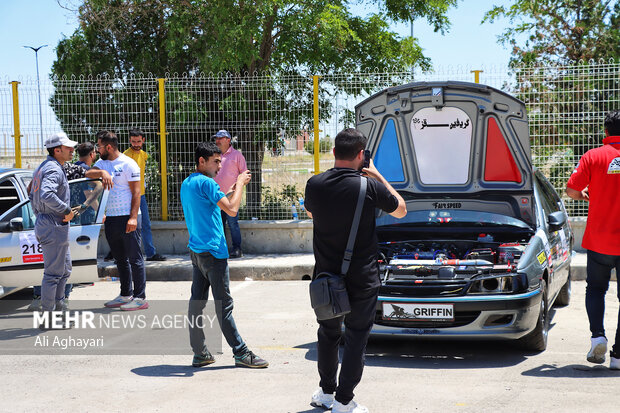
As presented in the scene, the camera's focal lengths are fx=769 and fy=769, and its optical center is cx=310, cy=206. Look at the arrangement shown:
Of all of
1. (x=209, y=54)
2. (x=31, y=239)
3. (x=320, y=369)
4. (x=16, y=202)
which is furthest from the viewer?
(x=209, y=54)

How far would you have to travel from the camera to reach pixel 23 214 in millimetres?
8953

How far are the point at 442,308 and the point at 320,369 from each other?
1.54m

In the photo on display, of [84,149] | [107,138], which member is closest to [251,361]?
[107,138]

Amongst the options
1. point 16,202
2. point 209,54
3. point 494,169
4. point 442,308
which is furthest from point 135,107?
point 442,308

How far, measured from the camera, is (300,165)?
481 inches

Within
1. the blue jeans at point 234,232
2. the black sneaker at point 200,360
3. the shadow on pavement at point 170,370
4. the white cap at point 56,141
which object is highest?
the white cap at point 56,141

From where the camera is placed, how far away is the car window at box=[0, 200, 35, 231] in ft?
29.0

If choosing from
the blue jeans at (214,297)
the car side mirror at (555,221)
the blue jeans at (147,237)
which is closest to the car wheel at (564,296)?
the car side mirror at (555,221)

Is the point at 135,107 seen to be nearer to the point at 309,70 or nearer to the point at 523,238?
the point at 309,70

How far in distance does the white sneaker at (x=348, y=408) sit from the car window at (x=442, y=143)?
11.4 ft

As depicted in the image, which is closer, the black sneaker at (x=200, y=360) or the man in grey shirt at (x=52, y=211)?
the black sneaker at (x=200, y=360)

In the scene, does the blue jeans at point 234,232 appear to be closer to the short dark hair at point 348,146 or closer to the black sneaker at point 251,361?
the black sneaker at point 251,361

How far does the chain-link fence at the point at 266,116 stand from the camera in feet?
38.1

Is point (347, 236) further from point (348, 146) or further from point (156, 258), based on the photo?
point (156, 258)
